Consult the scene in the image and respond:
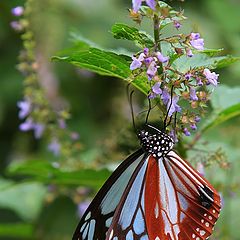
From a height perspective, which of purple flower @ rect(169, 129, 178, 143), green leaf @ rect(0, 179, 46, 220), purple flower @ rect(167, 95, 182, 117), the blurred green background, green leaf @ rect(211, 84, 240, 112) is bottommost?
purple flower @ rect(169, 129, 178, 143)

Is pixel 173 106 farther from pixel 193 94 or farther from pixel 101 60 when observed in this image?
pixel 101 60

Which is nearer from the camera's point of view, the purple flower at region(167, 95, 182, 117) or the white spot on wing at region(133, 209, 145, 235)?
the purple flower at region(167, 95, 182, 117)

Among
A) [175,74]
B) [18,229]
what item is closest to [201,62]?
[175,74]

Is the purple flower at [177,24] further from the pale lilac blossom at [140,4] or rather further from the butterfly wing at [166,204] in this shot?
the butterfly wing at [166,204]

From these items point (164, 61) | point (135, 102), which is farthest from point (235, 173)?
point (164, 61)

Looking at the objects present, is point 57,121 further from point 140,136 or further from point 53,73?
point 53,73

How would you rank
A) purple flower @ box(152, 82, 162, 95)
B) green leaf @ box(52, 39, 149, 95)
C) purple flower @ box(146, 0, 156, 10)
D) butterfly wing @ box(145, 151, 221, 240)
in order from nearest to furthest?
purple flower @ box(146, 0, 156, 10), purple flower @ box(152, 82, 162, 95), green leaf @ box(52, 39, 149, 95), butterfly wing @ box(145, 151, 221, 240)

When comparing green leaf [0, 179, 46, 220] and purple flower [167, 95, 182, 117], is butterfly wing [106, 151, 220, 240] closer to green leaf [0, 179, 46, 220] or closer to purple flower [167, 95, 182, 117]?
purple flower [167, 95, 182, 117]

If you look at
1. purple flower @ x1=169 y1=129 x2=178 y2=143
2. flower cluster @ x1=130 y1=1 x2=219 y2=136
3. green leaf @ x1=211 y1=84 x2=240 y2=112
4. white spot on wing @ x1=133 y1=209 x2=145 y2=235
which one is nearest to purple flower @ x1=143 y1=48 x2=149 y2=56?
flower cluster @ x1=130 y1=1 x2=219 y2=136
